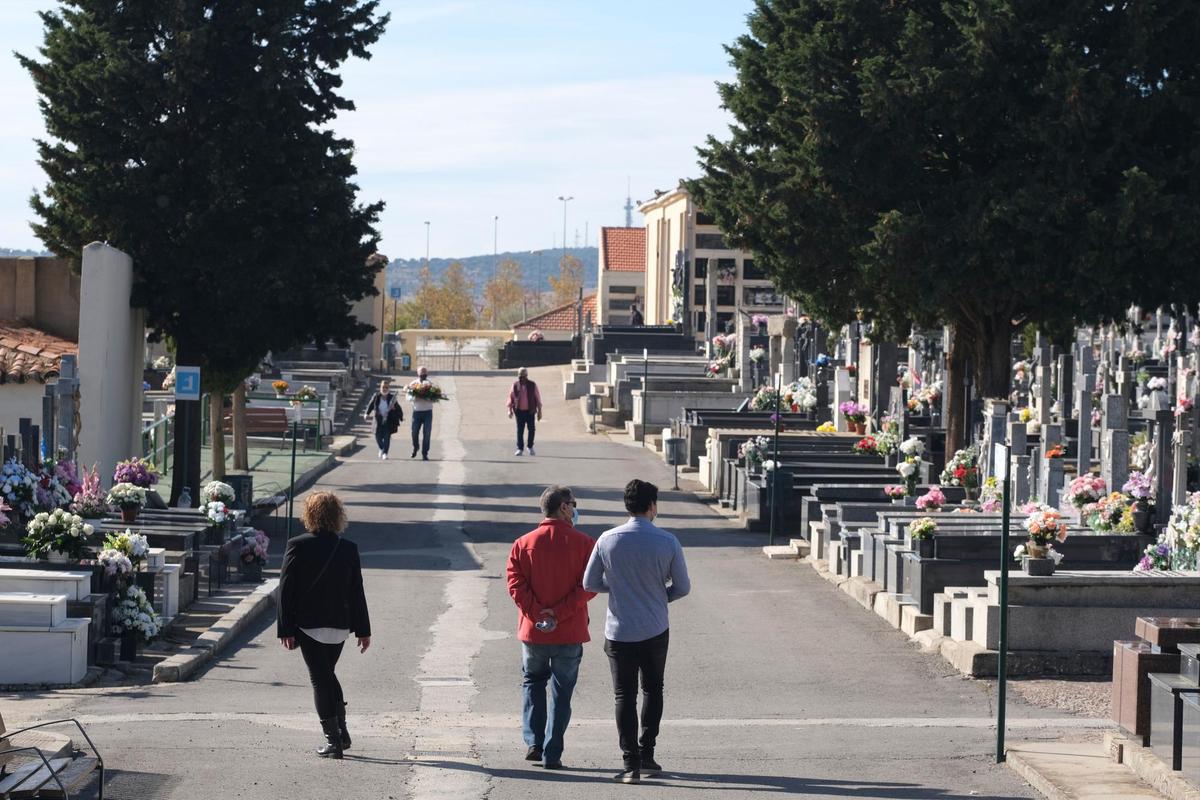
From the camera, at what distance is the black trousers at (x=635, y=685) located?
9.53 metres

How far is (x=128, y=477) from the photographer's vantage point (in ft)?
62.2

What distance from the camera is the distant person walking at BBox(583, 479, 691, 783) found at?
31.2 feet

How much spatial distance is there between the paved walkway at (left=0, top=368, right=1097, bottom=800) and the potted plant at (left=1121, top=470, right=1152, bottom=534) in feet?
9.04

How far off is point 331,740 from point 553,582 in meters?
1.57

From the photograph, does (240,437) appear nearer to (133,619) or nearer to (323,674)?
(133,619)

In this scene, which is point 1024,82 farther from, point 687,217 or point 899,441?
point 687,217

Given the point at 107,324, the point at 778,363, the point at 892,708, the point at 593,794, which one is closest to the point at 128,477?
the point at 107,324

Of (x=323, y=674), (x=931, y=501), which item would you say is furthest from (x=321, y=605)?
(x=931, y=501)

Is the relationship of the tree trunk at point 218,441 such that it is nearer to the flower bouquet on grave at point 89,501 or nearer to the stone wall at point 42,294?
the stone wall at point 42,294

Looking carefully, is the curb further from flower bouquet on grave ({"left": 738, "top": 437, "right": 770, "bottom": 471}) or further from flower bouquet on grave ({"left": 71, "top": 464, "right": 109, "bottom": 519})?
flower bouquet on grave ({"left": 738, "top": 437, "right": 770, "bottom": 471})

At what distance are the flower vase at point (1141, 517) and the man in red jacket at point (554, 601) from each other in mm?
8804

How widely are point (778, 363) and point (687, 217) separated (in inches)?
1389

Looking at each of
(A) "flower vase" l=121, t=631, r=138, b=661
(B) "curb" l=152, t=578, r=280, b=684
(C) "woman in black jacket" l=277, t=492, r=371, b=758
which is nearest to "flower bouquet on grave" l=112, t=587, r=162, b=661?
(A) "flower vase" l=121, t=631, r=138, b=661

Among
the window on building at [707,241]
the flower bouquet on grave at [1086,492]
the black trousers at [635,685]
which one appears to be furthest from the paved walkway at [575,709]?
the window on building at [707,241]
